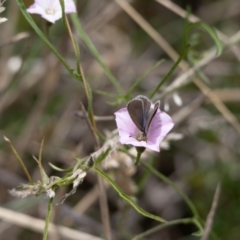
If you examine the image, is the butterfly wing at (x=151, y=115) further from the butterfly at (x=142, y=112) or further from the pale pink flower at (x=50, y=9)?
the pale pink flower at (x=50, y=9)

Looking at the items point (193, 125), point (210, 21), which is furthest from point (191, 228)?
point (210, 21)

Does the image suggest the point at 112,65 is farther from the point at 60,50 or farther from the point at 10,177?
the point at 10,177

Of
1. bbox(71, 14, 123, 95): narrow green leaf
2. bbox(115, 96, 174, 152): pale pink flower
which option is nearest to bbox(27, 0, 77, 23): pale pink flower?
bbox(71, 14, 123, 95): narrow green leaf

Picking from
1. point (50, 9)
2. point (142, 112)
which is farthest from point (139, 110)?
point (50, 9)

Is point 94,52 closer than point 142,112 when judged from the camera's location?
No

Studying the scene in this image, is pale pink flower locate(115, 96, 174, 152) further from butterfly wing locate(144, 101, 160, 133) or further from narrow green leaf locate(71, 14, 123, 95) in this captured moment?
narrow green leaf locate(71, 14, 123, 95)

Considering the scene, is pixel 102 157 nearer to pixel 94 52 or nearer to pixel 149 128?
pixel 149 128

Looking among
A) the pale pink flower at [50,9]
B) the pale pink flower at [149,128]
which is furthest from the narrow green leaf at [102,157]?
the pale pink flower at [50,9]
